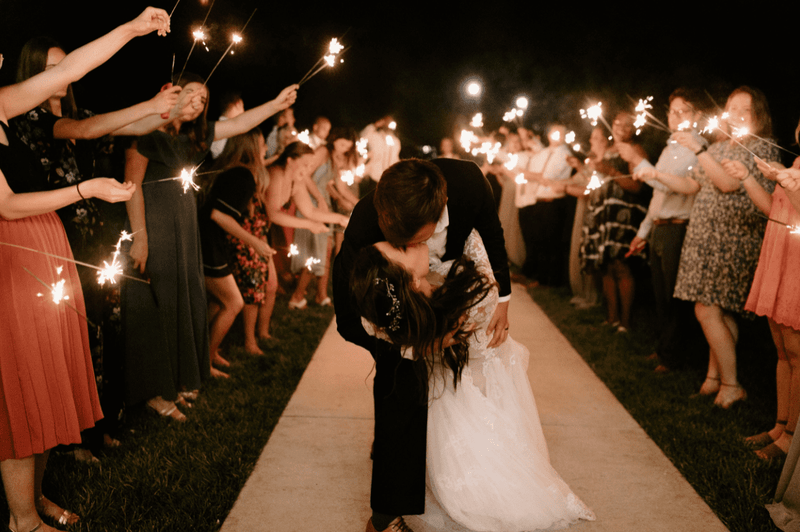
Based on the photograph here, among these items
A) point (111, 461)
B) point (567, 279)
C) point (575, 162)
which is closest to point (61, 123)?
point (111, 461)

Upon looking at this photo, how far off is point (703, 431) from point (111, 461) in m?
3.50

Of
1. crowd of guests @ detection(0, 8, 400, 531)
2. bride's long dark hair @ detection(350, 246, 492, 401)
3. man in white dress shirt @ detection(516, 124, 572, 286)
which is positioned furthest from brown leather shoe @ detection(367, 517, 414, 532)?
man in white dress shirt @ detection(516, 124, 572, 286)

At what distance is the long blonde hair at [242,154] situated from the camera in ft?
14.4

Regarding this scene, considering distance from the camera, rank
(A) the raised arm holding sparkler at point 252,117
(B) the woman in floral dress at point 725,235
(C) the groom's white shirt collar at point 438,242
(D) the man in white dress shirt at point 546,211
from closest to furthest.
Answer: (C) the groom's white shirt collar at point 438,242 → (A) the raised arm holding sparkler at point 252,117 → (B) the woman in floral dress at point 725,235 → (D) the man in white dress shirt at point 546,211

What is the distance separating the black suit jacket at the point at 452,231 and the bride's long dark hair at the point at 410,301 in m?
0.12

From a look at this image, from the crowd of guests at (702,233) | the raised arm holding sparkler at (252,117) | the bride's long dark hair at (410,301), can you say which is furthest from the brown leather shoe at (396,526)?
the raised arm holding sparkler at (252,117)

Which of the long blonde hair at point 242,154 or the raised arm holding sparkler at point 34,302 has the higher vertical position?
the long blonde hair at point 242,154

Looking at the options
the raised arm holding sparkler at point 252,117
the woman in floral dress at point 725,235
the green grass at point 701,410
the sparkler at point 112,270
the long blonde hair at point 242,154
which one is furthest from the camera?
the long blonde hair at point 242,154

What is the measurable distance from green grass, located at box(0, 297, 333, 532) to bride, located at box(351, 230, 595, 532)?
108cm

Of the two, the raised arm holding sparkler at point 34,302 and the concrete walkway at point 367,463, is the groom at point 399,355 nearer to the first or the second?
the concrete walkway at point 367,463

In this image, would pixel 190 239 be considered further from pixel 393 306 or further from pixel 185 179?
pixel 393 306

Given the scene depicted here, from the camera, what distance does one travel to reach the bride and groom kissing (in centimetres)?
214

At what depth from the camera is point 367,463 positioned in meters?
3.15

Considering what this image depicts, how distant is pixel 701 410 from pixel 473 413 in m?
2.36
